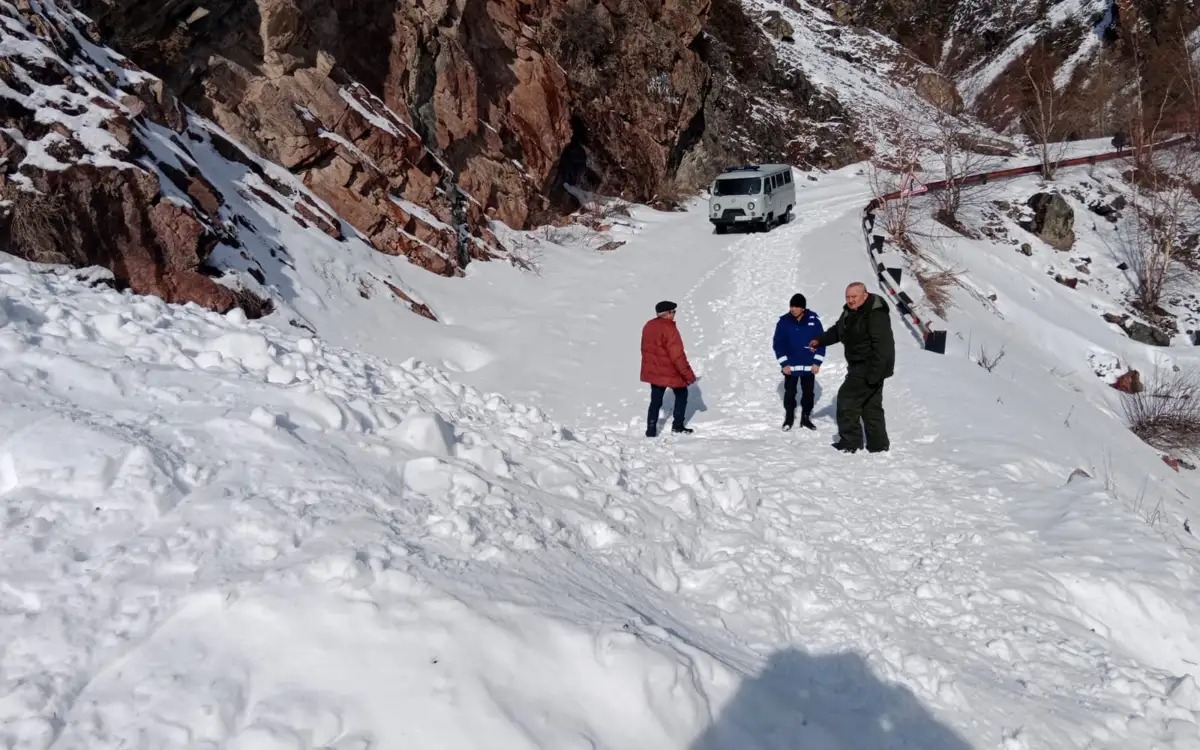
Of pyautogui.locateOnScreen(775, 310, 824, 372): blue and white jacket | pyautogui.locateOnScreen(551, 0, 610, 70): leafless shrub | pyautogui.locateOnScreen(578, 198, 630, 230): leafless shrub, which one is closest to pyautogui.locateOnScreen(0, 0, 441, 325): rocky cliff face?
pyautogui.locateOnScreen(775, 310, 824, 372): blue and white jacket

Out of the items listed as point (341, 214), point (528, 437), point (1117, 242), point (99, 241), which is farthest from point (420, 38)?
point (1117, 242)

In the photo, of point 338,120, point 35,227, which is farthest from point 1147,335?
point 35,227

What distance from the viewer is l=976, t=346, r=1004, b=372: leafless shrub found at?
518 inches

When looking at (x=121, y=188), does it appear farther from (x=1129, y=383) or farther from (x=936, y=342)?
(x=1129, y=383)

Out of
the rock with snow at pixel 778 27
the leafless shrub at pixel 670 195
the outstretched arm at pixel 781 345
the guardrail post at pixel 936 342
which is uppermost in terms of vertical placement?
the rock with snow at pixel 778 27

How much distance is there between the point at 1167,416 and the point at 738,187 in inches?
508

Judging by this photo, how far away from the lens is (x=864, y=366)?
7523 millimetres

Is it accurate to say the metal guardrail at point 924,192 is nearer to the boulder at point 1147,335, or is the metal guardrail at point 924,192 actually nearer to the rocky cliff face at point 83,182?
the boulder at point 1147,335

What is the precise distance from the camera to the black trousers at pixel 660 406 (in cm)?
820

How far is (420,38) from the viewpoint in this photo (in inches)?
742

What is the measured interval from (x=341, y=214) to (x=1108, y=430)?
13856 mm

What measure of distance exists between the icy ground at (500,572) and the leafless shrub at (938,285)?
28.2 ft

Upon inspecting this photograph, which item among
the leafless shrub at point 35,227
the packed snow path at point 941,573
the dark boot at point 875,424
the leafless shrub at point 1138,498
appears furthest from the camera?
the leafless shrub at point 1138,498

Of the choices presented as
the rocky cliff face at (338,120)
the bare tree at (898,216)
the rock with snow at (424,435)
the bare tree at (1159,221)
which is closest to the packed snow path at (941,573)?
the rock with snow at (424,435)
